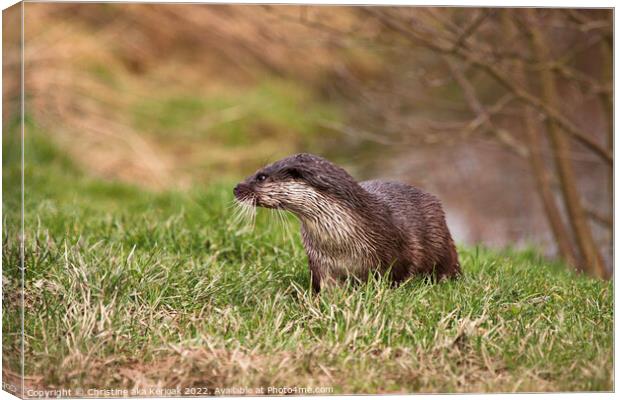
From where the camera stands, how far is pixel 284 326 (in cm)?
510

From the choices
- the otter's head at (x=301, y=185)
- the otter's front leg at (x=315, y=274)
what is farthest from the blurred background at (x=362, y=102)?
the otter's front leg at (x=315, y=274)

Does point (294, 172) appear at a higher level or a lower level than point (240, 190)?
higher

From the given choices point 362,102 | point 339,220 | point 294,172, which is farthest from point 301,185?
point 362,102

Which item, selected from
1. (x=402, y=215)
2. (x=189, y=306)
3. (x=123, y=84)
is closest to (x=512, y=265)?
(x=402, y=215)

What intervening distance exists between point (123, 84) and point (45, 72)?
3142mm

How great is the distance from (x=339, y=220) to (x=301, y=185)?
278 millimetres

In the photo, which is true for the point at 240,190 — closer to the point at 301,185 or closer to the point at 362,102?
the point at 301,185

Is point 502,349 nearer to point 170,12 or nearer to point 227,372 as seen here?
point 227,372

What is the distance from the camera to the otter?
5.35m

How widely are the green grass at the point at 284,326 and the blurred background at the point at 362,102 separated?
2.75m

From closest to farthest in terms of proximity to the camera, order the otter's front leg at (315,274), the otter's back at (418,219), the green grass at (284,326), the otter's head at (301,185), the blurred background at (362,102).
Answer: the green grass at (284,326), the otter's head at (301,185), the otter's front leg at (315,274), the otter's back at (418,219), the blurred background at (362,102)

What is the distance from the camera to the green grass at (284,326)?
15.3ft

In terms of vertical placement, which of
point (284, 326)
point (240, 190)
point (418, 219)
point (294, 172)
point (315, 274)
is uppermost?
point (294, 172)

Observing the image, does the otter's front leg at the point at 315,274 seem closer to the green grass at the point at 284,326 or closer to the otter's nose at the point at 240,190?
the green grass at the point at 284,326
